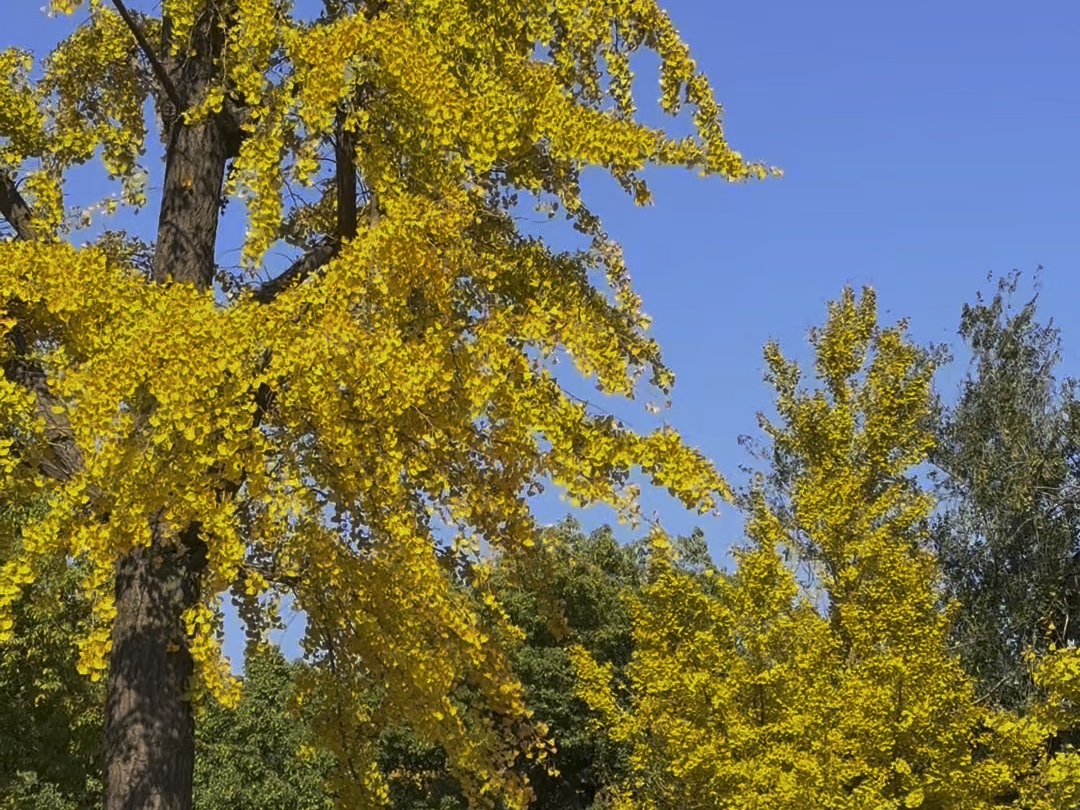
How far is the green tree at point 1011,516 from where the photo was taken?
20.5 metres

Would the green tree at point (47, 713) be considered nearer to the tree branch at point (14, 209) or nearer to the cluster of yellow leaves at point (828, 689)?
the cluster of yellow leaves at point (828, 689)

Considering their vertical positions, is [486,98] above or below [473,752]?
above

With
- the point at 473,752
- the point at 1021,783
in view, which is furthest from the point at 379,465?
the point at 1021,783

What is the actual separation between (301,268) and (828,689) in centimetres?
640

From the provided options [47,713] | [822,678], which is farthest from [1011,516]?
[47,713]

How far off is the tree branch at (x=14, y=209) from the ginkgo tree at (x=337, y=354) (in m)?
0.02

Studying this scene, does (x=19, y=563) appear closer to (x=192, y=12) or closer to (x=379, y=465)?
(x=379, y=465)

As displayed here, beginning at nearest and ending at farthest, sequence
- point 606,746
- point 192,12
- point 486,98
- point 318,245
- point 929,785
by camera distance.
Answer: point 486,98
point 192,12
point 318,245
point 929,785
point 606,746

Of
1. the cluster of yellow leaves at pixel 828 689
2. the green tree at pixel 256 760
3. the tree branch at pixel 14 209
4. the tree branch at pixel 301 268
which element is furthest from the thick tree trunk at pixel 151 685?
the green tree at pixel 256 760

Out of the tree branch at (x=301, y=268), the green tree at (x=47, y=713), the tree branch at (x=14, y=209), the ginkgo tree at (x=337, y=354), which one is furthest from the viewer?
the green tree at (x=47, y=713)

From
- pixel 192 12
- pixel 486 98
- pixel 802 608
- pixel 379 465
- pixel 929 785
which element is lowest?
pixel 929 785

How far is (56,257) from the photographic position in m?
6.08

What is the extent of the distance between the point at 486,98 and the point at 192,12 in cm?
180

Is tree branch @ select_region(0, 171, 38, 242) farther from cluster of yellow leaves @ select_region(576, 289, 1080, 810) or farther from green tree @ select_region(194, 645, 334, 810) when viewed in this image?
green tree @ select_region(194, 645, 334, 810)
